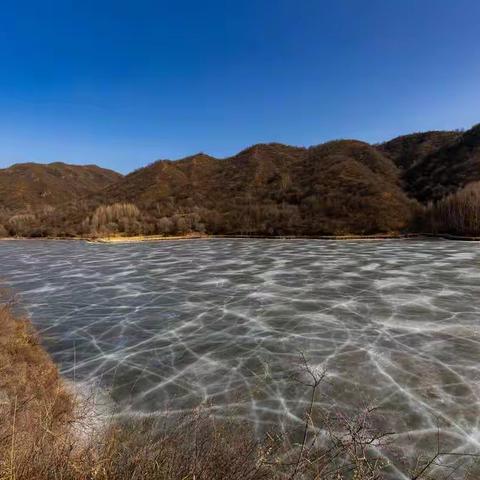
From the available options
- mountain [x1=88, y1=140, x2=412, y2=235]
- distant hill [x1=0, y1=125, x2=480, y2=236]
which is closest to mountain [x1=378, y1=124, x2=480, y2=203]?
distant hill [x1=0, y1=125, x2=480, y2=236]

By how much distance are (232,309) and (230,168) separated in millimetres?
76890

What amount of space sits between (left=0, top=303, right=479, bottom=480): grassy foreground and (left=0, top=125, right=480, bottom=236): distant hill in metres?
36.8

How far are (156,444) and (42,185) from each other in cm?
12212

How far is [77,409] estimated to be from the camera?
16.2ft

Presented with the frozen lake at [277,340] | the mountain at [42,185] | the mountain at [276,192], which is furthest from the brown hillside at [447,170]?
the mountain at [42,185]

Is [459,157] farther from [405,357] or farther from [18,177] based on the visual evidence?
[18,177]

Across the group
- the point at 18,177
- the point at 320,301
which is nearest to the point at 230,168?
the point at 18,177

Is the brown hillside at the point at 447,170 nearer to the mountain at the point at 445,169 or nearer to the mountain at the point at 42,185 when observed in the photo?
the mountain at the point at 445,169

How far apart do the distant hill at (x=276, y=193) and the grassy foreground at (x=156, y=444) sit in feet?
121

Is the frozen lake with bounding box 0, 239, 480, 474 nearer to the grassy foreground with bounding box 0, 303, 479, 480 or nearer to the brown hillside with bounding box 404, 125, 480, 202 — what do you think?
the grassy foreground with bounding box 0, 303, 479, 480

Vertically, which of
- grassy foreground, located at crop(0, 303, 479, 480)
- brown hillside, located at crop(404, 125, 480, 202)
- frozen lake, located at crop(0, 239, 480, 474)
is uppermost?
brown hillside, located at crop(404, 125, 480, 202)

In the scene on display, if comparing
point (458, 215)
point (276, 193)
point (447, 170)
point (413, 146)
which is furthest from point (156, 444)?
point (413, 146)

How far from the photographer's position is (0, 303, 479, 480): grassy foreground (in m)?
2.36

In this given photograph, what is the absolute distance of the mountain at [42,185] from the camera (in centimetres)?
9700
